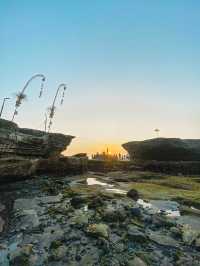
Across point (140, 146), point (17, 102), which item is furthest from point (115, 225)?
point (140, 146)

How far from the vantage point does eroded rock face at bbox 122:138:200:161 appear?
168ft

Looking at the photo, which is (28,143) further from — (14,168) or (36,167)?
(14,168)

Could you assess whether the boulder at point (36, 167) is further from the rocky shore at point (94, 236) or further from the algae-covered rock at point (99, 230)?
the algae-covered rock at point (99, 230)

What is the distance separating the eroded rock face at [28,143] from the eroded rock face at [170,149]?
1708 centimetres

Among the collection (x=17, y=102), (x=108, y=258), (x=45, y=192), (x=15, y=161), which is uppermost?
(x=17, y=102)

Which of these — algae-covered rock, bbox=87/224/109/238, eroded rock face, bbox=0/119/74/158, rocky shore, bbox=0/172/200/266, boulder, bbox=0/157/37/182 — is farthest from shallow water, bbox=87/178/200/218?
eroded rock face, bbox=0/119/74/158

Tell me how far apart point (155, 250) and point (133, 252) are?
0.72 m

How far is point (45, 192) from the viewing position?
18.8 meters

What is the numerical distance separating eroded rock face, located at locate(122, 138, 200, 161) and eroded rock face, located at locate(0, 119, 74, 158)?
672 inches

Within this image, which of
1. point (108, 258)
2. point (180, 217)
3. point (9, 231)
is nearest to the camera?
point (108, 258)

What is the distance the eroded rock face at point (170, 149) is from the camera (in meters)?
51.1

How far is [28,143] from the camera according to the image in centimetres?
2833

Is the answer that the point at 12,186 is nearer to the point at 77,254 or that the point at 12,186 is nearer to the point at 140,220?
the point at 140,220

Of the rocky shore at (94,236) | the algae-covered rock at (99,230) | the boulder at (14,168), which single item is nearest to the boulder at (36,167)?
the boulder at (14,168)
